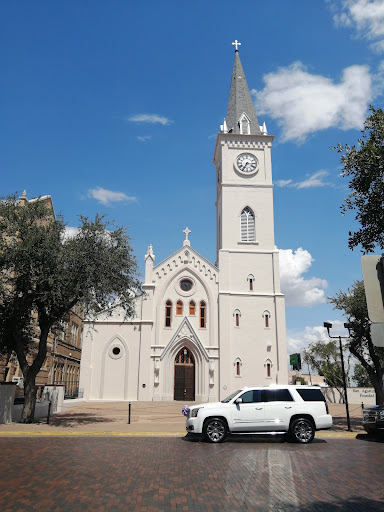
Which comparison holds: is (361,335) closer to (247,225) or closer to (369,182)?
(369,182)

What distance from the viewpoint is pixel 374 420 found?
1577 centimetres

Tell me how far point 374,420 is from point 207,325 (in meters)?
22.6

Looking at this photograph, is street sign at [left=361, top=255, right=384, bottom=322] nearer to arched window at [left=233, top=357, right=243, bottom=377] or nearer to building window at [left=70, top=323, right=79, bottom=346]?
arched window at [left=233, top=357, right=243, bottom=377]

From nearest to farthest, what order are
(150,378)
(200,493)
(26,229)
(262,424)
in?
(200,493) < (262,424) < (26,229) < (150,378)

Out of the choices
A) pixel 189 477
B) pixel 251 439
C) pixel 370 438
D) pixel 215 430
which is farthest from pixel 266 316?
pixel 189 477

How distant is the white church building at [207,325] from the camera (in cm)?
3588

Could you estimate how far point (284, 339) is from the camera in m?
37.5

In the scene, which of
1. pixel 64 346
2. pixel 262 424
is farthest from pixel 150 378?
pixel 262 424

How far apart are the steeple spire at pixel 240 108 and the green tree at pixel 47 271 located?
92.5ft

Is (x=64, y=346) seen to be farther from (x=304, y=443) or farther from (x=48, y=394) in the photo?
(x=304, y=443)

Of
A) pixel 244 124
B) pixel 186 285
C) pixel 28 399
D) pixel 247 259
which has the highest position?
pixel 244 124

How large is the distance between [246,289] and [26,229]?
2399cm

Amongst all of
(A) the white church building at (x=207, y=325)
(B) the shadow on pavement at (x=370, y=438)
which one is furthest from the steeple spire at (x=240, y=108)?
(B) the shadow on pavement at (x=370, y=438)

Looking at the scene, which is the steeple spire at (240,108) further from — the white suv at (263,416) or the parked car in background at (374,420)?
the white suv at (263,416)
